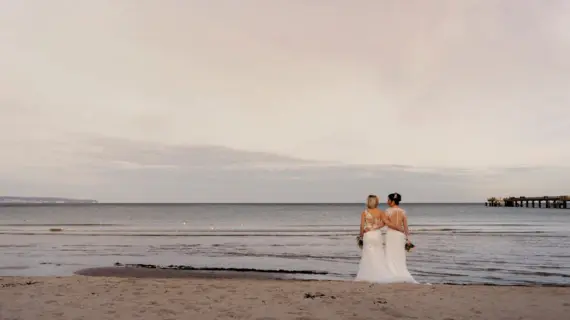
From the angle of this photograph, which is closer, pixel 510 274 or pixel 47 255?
pixel 510 274

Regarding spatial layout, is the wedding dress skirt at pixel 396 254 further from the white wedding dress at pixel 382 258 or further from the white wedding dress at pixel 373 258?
the white wedding dress at pixel 373 258

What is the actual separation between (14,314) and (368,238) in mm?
8781

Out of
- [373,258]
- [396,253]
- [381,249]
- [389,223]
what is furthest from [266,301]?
[396,253]

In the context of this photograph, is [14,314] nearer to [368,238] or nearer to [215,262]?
[368,238]

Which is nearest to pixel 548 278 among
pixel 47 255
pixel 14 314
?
pixel 14 314

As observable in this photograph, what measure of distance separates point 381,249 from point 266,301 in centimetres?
443

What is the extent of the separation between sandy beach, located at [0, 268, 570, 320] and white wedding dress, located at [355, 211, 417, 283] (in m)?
0.67

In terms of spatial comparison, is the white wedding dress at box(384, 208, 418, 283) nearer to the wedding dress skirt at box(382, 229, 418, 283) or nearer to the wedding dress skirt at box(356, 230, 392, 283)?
the wedding dress skirt at box(382, 229, 418, 283)

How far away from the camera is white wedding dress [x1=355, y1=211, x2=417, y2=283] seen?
14078mm

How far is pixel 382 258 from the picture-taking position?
14.3 meters

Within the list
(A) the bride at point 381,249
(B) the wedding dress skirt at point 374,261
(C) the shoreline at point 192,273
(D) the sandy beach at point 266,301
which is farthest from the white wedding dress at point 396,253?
(C) the shoreline at point 192,273

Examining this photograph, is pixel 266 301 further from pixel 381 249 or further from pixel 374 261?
pixel 381 249

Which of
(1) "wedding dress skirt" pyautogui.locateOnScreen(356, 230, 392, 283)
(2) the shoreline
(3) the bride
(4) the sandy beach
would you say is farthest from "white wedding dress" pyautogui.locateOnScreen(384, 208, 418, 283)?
(2) the shoreline

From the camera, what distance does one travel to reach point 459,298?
38.1 feet
